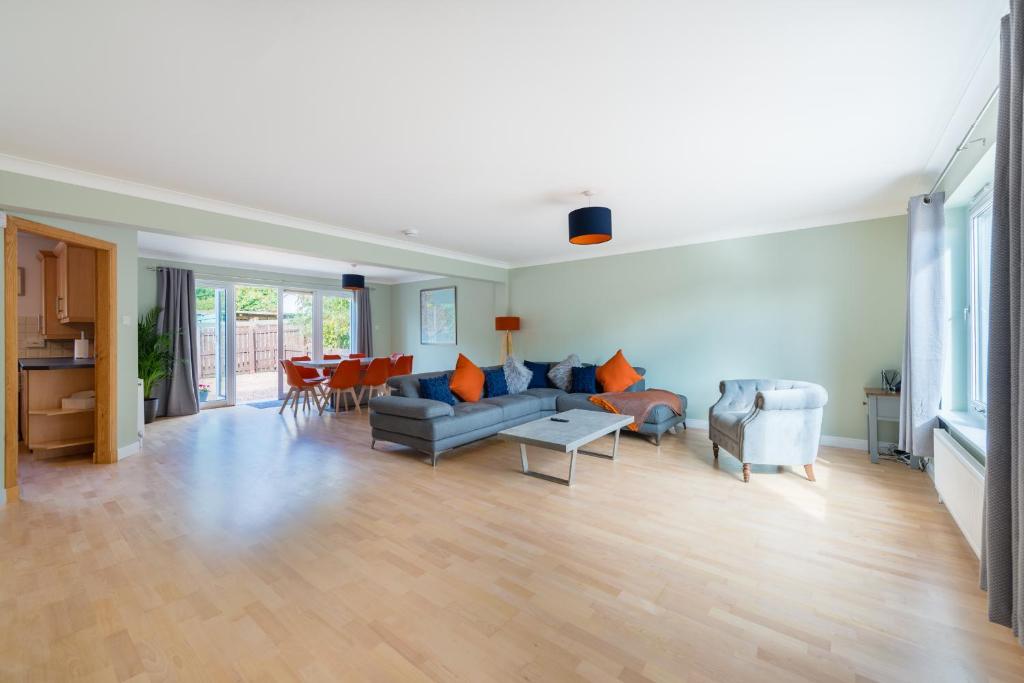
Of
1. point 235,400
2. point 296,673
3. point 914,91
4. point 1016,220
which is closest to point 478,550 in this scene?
point 296,673

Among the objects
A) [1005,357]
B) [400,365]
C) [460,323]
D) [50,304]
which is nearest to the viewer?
[1005,357]

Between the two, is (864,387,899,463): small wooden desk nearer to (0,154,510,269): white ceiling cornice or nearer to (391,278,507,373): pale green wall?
(391,278,507,373): pale green wall

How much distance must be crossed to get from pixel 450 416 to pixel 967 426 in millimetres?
3934

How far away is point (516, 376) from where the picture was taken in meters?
5.87

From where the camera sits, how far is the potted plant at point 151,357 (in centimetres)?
568

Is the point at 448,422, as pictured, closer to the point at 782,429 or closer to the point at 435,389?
the point at 435,389

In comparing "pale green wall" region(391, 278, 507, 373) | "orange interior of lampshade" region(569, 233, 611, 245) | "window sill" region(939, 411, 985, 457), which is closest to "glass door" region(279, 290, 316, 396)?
"pale green wall" region(391, 278, 507, 373)

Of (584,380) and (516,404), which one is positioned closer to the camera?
(516,404)

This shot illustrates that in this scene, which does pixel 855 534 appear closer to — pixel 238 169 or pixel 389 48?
pixel 389 48

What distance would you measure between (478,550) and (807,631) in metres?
1.59

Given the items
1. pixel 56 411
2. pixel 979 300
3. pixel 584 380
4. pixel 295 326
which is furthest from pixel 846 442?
pixel 295 326

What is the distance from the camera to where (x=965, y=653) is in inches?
64.4

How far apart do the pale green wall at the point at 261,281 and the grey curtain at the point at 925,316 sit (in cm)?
896

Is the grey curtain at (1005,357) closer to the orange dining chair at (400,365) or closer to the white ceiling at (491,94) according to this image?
the white ceiling at (491,94)
